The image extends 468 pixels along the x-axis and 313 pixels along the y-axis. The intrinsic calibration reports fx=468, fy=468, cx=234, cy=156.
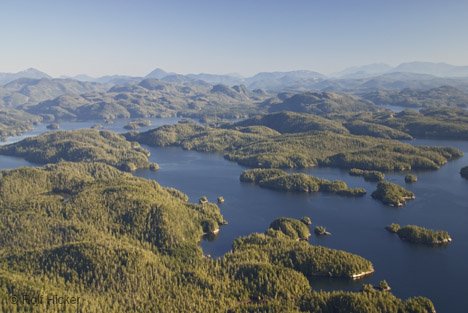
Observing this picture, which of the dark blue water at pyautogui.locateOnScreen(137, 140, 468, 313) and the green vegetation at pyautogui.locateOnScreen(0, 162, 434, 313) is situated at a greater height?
the green vegetation at pyautogui.locateOnScreen(0, 162, 434, 313)

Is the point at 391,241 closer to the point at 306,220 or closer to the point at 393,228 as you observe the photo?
the point at 393,228

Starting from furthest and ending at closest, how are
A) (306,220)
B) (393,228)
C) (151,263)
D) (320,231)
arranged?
(306,220) → (393,228) → (320,231) → (151,263)

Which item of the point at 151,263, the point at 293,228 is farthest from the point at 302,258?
the point at 151,263

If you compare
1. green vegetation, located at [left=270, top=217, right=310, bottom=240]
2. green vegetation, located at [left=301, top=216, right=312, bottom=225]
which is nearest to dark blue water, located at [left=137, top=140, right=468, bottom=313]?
green vegetation, located at [left=270, top=217, right=310, bottom=240]

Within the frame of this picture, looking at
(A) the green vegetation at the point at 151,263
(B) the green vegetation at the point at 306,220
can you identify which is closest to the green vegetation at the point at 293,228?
(A) the green vegetation at the point at 151,263

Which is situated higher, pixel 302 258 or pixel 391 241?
pixel 302 258

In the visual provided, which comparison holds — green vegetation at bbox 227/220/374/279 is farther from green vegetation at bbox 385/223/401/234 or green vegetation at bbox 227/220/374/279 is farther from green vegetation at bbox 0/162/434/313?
green vegetation at bbox 385/223/401/234
